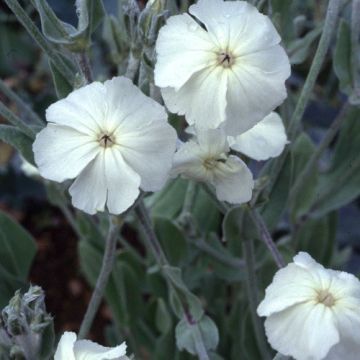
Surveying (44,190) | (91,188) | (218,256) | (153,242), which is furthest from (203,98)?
(44,190)

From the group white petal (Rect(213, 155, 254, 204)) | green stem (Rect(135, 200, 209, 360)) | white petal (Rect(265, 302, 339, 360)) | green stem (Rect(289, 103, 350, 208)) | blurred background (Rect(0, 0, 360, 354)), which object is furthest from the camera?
blurred background (Rect(0, 0, 360, 354))

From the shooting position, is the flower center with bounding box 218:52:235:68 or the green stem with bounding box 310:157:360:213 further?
the green stem with bounding box 310:157:360:213

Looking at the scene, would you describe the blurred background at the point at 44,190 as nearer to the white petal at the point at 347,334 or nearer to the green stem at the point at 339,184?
the green stem at the point at 339,184

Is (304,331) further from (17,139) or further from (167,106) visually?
(17,139)

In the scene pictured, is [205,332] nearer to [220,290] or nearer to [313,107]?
[220,290]

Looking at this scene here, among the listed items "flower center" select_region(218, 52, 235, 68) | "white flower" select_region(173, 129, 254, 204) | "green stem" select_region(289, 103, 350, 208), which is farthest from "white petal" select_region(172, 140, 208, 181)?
"green stem" select_region(289, 103, 350, 208)

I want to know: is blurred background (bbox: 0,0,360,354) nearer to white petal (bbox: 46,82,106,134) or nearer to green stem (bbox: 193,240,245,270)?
green stem (bbox: 193,240,245,270)

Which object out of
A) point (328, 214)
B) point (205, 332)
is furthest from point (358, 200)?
point (205, 332)
